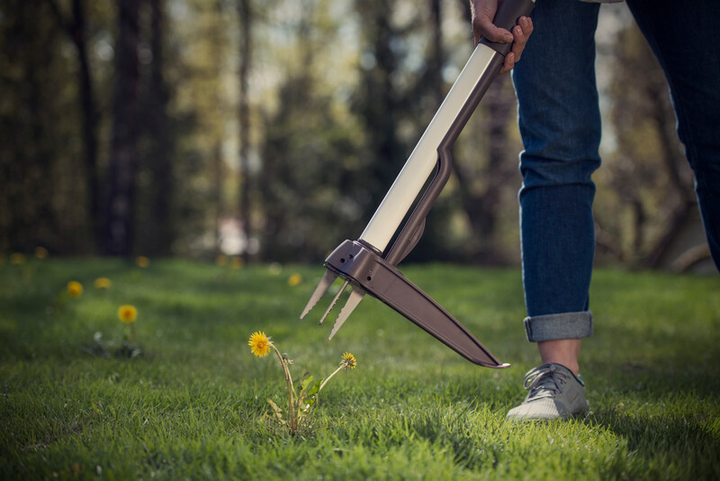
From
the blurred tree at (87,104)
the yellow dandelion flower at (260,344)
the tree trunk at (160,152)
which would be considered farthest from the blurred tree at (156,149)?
the yellow dandelion flower at (260,344)

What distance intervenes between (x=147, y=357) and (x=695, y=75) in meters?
2.44

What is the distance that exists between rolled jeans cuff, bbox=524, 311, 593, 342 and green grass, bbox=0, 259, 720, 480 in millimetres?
258

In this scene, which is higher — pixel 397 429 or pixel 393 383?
pixel 397 429

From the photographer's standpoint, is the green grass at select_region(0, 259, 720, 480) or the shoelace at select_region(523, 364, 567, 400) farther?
the shoelace at select_region(523, 364, 567, 400)

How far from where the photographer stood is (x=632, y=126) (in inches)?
548

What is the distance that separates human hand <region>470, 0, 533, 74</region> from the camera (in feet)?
5.19

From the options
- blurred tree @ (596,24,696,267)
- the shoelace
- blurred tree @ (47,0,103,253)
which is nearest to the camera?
the shoelace

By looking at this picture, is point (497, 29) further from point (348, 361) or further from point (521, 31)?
point (348, 361)

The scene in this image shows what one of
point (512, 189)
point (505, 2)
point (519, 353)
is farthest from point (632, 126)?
point (505, 2)

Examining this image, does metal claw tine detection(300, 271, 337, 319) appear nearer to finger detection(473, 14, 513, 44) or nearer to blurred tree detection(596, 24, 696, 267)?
finger detection(473, 14, 513, 44)

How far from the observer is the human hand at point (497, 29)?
1.58 m

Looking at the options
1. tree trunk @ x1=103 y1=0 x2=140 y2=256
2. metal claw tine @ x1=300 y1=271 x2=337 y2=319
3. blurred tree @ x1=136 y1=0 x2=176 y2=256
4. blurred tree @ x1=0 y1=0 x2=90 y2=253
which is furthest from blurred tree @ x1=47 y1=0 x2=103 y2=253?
metal claw tine @ x1=300 y1=271 x2=337 y2=319

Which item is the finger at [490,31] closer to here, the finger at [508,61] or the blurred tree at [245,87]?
the finger at [508,61]

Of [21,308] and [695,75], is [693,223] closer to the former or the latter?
[695,75]
